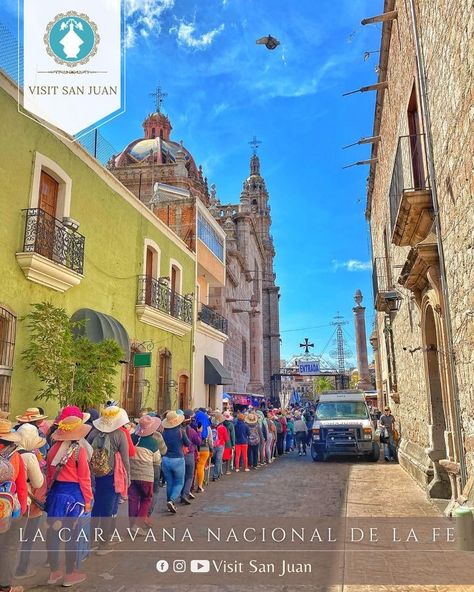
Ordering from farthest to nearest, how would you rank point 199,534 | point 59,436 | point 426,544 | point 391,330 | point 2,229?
point 391,330 < point 2,229 < point 199,534 < point 426,544 < point 59,436

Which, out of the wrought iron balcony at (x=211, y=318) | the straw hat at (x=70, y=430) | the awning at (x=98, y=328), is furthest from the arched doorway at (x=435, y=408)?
the wrought iron balcony at (x=211, y=318)

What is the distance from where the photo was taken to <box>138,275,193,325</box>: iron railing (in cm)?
1494

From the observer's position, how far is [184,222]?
2056 centimetres

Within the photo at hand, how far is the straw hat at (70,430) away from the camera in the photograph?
4898 mm

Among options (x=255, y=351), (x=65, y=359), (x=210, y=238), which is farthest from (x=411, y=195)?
(x=255, y=351)

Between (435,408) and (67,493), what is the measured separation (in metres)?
6.89

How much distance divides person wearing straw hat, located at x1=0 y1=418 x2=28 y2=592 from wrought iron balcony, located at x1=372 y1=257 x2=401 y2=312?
10.2 meters

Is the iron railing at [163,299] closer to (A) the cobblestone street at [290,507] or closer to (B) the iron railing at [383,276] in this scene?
(A) the cobblestone street at [290,507]

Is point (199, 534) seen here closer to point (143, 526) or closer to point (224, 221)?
point (143, 526)

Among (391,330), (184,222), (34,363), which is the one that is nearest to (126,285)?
(34,363)

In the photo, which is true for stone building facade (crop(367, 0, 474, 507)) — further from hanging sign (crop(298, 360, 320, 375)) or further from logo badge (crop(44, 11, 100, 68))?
hanging sign (crop(298, 360, 320, 375))

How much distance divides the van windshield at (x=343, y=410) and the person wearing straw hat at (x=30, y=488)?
12590mm

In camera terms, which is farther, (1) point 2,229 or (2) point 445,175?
(1) point 2,229

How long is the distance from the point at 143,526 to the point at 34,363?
13.7 feet
